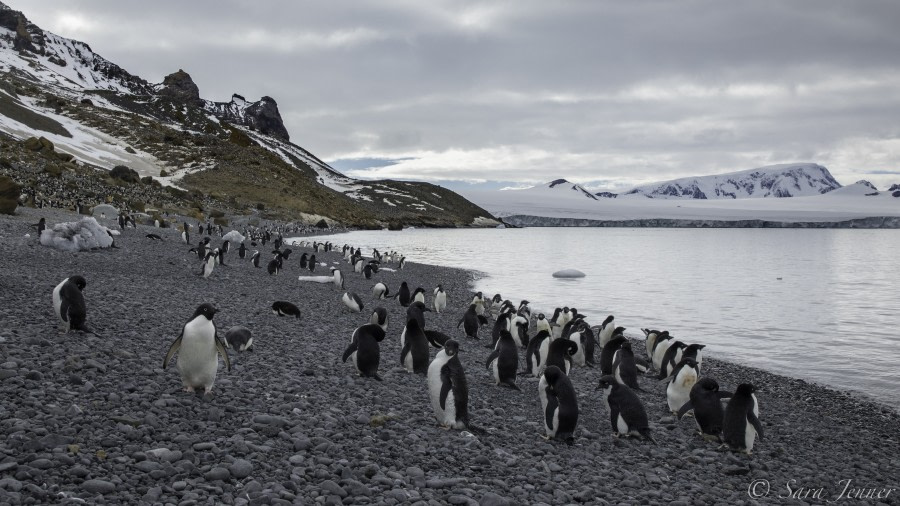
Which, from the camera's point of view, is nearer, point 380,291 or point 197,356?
point 197,356

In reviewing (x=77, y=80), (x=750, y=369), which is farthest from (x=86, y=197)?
(x=77, y=80)

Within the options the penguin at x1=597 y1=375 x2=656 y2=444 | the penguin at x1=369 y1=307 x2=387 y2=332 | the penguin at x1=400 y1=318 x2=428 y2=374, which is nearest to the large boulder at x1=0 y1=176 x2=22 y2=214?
the penguin at x1=369 y1=307 x2=387 y2=332

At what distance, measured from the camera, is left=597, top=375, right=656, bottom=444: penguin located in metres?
7.25

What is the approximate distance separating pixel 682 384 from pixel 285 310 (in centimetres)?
788

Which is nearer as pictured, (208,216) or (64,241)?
(64,241)

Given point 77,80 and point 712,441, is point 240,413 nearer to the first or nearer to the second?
point 712,441

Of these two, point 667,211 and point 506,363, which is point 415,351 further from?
point 667,211

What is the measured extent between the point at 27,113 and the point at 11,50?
277 ft

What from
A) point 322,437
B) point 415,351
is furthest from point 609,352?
point 322,437

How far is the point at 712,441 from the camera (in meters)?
7.56

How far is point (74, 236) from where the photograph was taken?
679 inches

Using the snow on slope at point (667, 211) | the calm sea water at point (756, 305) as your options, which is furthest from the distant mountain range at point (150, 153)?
the calm sea water at point (756, 305)

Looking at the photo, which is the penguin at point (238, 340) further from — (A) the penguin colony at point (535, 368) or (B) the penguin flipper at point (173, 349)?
(B) the penguin flipper at point (173, 349)

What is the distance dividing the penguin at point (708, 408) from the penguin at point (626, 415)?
83 centimetres
